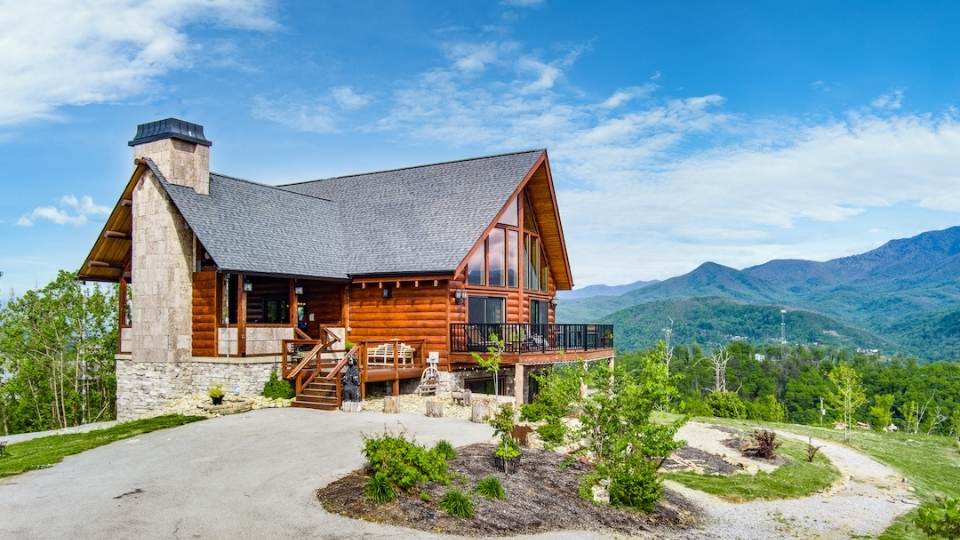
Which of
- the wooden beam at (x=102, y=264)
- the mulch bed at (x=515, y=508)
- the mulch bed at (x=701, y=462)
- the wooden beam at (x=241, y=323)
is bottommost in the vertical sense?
the mulch bed at (x=701, y=462)

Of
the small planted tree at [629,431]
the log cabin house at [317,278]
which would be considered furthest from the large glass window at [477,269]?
the small planted tree at [629,431]

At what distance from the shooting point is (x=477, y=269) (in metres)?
24.9

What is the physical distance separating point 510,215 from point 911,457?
1459 cm

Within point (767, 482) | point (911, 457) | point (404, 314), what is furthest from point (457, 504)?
point (911, 457)

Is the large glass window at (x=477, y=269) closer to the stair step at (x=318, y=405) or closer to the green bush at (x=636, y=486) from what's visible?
the stair step at (x=318, y=405)

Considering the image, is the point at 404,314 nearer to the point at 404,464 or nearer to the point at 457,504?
the point at 404,464

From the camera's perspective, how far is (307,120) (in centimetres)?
2920

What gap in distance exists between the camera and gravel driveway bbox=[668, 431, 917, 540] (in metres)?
11.5

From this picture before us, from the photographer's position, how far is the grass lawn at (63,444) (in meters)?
13.4

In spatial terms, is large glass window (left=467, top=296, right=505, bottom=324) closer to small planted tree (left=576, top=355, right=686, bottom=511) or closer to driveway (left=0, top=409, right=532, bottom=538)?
driveway (left=0, top=409, right=532, bottom=538)

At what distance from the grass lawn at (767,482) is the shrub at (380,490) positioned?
249 inches

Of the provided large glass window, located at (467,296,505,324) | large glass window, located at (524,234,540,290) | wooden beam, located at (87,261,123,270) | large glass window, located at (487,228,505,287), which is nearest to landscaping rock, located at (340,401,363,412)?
large glass window, located at (467,296,505,324)

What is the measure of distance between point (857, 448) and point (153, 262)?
72.0ft

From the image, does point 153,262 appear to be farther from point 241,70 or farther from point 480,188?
point 480,188
